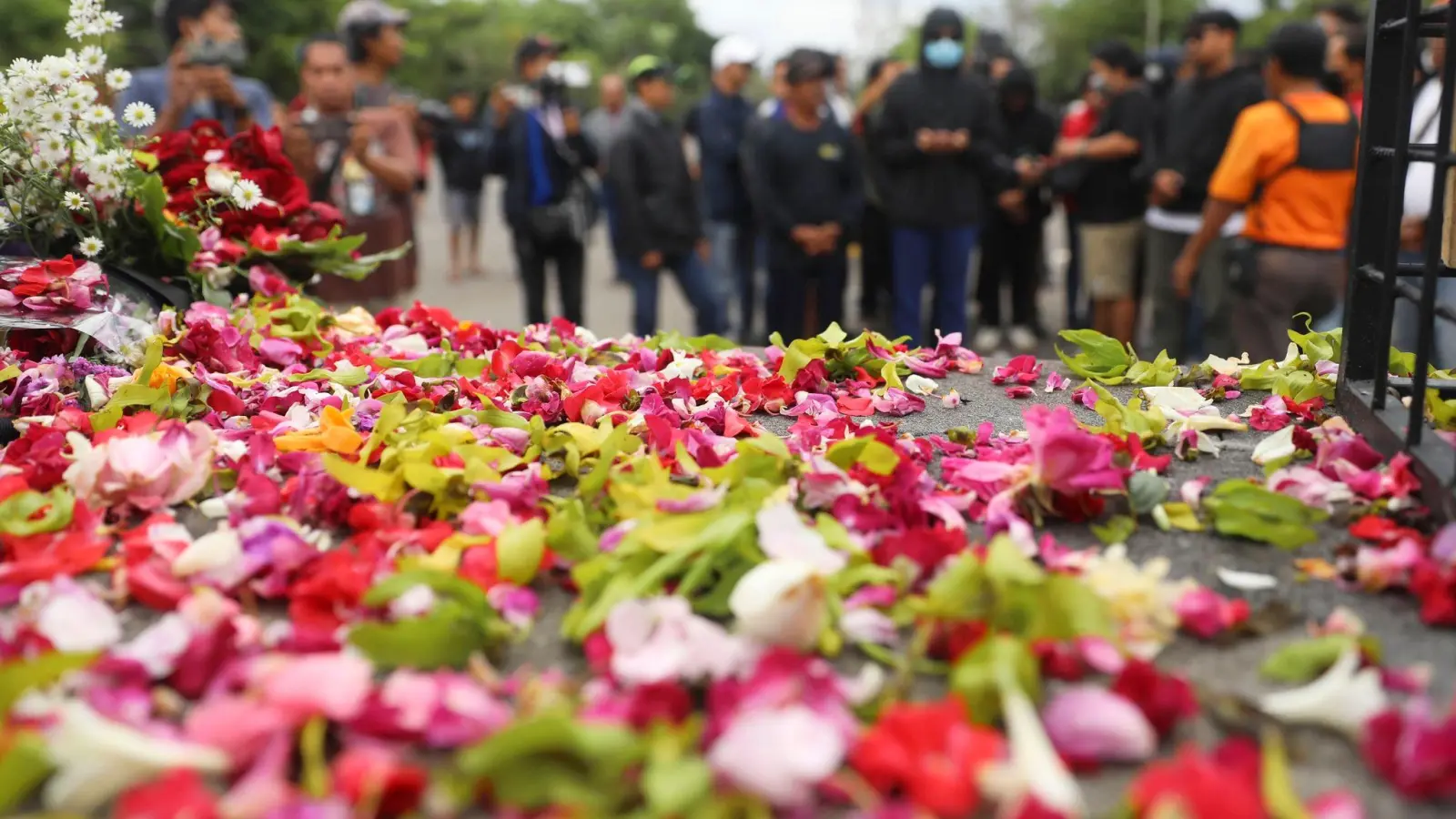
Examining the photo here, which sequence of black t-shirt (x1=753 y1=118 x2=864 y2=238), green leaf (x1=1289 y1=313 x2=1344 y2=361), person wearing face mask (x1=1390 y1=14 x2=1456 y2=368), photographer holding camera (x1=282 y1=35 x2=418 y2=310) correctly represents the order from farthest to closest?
1. black t-shirt (x1=753 y1=118 x2=864 y2=238)
2. photographer holding camera (x1=282 y1=35 x2=418 y2=310)
3. person wearing face mask (x1=1390 y1=14 x2=1456 y2=368)
4. green leaf (x1=1289 y1=313 x2=1344 y2=361)

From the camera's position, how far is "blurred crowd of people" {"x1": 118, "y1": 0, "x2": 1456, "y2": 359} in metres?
4.43

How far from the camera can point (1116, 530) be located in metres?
1.54

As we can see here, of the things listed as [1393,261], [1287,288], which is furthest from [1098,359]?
[1287,288]

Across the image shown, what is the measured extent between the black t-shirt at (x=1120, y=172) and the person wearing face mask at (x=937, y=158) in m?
0.74

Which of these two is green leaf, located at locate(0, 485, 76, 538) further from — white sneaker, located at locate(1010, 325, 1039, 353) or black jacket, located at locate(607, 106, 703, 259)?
white sneaker, located at locate(1010, 325, 1039, 353)

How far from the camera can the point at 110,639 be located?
1.30 meters

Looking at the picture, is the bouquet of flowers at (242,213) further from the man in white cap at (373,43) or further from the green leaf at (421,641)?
the man in white cap at (373,43)

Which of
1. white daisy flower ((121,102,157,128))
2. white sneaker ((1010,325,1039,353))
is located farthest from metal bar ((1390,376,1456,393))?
white sneaker ((1010,325,1039,353))

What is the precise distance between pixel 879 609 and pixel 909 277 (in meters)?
4.54

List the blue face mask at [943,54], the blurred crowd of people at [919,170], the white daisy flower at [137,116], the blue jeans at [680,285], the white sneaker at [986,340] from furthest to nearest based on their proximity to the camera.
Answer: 1. the white sneaker at [986,340]
2. the blue jeans at [680,285]
3. the blue face mask at [943,54]
4. the blurred crowd of people at [919,170]
5. the white daisy flower at [137,116]

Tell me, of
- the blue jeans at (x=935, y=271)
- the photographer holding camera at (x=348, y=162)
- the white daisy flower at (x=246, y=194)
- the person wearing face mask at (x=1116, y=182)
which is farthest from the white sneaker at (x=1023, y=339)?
the white daisy flower at (x=246, y=194)

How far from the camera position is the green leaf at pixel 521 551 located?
1415 millimetres

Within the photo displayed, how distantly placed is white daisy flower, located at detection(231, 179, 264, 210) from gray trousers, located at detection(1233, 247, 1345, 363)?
3451 millimetres

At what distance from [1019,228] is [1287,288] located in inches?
112
